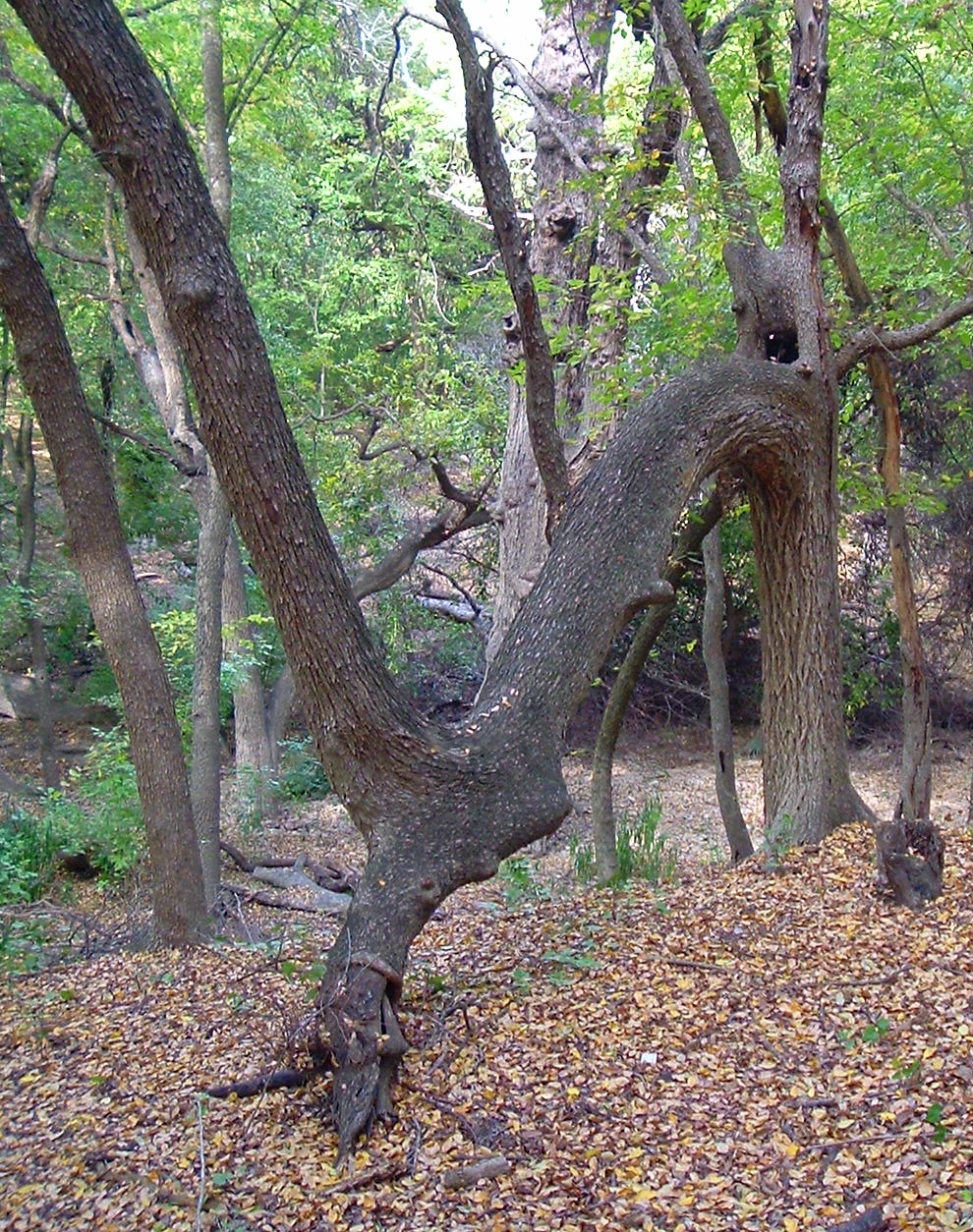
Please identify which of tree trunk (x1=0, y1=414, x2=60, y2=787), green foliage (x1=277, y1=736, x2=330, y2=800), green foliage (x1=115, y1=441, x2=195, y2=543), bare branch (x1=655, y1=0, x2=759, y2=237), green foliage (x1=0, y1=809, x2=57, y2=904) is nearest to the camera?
bare branch (x1=655, y1=0, x2=759, y2=237)

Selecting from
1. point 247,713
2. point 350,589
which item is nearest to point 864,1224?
point 350,589

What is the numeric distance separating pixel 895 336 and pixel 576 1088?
14.6 ft

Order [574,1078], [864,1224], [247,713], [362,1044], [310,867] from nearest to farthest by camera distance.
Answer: [864,1224]
[362,1044]
[574,1078]
[310,867]
[247,713]

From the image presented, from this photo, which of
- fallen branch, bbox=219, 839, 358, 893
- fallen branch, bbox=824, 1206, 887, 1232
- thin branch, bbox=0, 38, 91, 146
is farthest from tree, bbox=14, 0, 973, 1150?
fallen branch, bbox=219, 839, 358, 893

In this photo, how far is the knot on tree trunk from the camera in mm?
4785

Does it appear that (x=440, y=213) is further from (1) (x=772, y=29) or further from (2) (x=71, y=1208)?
(2) (x=71, y=1208)

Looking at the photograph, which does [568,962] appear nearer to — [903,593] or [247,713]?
[903,593]

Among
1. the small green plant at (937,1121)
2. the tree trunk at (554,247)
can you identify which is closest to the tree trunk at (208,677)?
the tree trunk at (554,247)

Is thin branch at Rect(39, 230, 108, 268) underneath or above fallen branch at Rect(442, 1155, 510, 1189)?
above

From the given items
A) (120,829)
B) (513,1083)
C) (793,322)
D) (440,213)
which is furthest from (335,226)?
(513,1083)

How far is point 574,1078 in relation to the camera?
11.8ft

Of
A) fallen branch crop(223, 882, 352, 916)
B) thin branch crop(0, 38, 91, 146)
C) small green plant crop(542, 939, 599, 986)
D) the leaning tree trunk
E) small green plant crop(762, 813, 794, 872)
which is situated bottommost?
fallen branch crop(223, 882, 352, 916)

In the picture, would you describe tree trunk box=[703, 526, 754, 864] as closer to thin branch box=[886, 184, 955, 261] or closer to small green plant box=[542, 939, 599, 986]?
thin branch box=[886, 184, 955, 261]

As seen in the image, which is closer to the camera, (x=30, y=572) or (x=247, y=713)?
(x=247, y=713)
